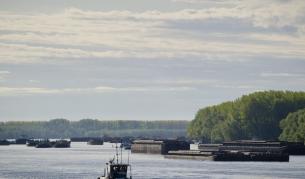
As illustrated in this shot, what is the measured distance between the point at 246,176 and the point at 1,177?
134 ft

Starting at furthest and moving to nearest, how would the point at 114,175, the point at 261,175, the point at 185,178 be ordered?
the point at 261,175
the point at 185,178
the point at 114,175

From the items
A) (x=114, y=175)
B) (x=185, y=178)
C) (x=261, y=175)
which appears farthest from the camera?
(x=261, y=175)

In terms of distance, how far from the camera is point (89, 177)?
182000mm

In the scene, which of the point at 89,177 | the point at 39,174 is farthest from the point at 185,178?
the point at 39,174

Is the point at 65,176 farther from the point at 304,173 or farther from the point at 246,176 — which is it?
the point at 304,173

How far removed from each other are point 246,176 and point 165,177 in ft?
50.8

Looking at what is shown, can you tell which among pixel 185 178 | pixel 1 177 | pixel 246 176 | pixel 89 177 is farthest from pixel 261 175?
pixel 1 177

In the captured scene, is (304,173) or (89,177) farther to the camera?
(304,173)

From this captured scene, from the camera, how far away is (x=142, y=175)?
18700 centimetres

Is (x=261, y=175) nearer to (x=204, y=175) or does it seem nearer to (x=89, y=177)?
(x=204, y=175)

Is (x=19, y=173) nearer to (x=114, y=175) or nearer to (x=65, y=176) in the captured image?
(x=65, y=176)

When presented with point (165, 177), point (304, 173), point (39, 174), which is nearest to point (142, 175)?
point (165, 177)

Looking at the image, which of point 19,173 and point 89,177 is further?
point 19,173

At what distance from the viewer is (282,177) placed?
18675cm
